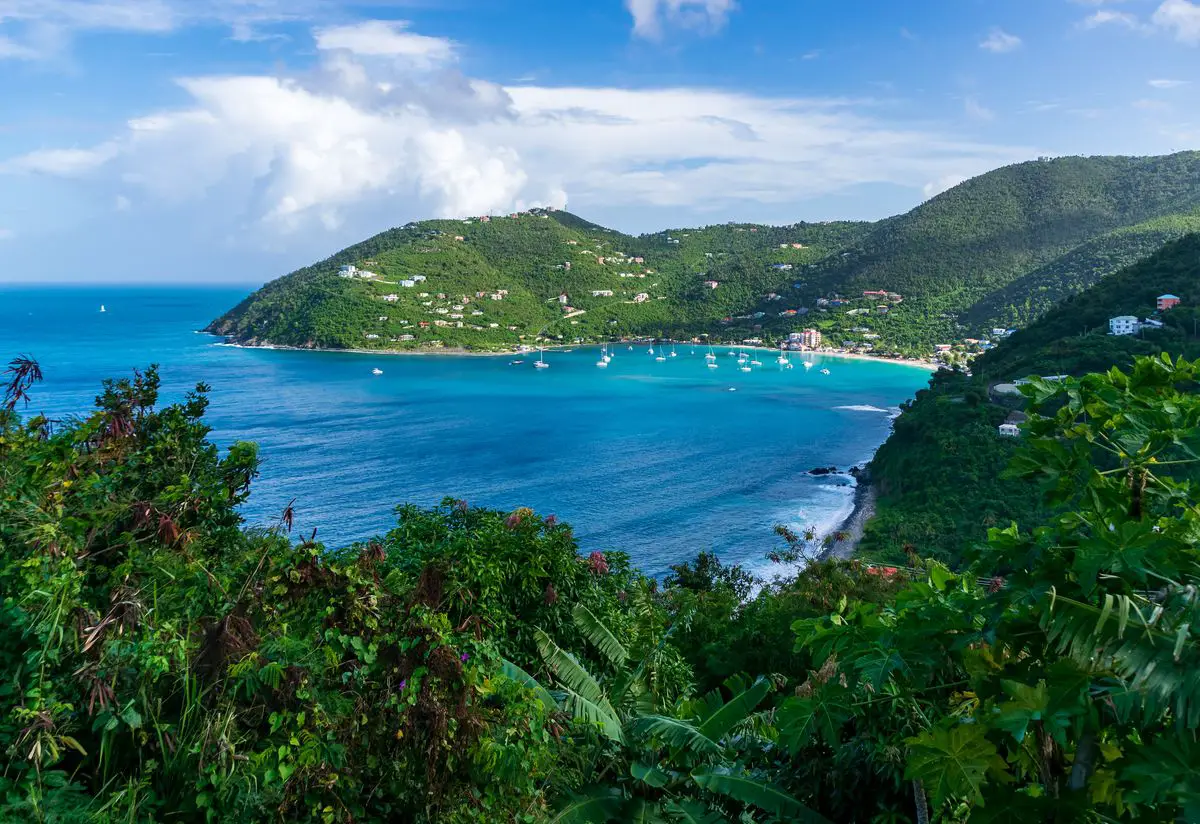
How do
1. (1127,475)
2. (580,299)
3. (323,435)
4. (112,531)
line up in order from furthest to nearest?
(580,299) → (323,435) → (112,531) → (1127,475)

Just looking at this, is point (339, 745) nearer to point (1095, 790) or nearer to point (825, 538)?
point (1095, 790)

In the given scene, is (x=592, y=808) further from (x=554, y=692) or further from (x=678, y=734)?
(x=554, y=692)

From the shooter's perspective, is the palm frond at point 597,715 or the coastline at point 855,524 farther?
the coastline at point 855,524

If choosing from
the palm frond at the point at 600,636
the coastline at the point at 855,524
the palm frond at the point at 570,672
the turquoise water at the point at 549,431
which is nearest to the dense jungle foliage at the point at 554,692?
the palm frond at the point at 570,672

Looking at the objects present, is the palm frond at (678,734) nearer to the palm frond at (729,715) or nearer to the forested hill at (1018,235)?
the palm frond at (729,715)

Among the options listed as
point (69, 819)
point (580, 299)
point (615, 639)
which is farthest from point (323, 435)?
point (580, 299)

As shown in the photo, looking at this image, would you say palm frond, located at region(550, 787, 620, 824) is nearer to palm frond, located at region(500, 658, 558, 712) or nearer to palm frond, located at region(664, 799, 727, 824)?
palm frond, located at region(664, 799, 727, 824)

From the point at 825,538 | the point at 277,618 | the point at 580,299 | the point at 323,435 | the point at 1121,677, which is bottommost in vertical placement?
the point at 825,538
